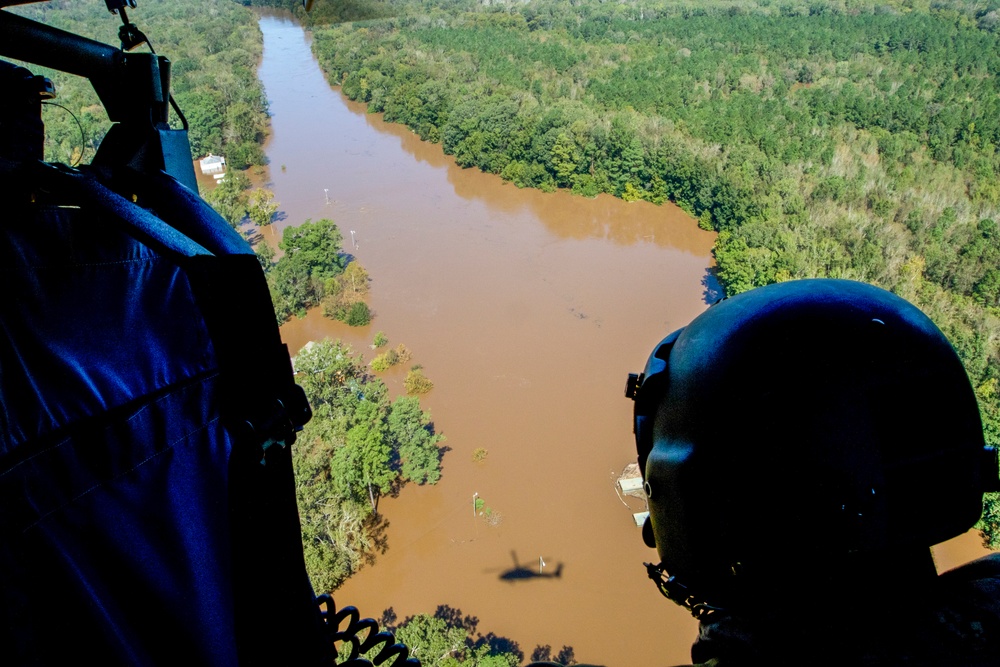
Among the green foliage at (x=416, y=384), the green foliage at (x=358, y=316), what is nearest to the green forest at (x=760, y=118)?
the green foliage at (x=416, y=384)

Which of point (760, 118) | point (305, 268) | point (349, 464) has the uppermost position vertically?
point (760, 118)

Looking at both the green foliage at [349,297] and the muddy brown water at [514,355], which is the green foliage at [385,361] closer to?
the muddy brown water at [514,355]

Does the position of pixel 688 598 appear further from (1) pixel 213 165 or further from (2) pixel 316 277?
(1) pixel 213 165

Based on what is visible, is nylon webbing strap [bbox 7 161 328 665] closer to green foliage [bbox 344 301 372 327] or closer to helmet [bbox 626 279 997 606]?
helmet [bbox 626 279 997 606]

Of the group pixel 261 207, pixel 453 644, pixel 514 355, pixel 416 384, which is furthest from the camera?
pixel 261 207

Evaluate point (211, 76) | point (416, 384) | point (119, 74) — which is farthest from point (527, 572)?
point (211, 76)

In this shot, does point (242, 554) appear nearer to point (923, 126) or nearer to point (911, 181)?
point (911, 181)

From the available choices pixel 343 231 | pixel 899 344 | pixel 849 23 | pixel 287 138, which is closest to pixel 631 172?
pixel 343 231
